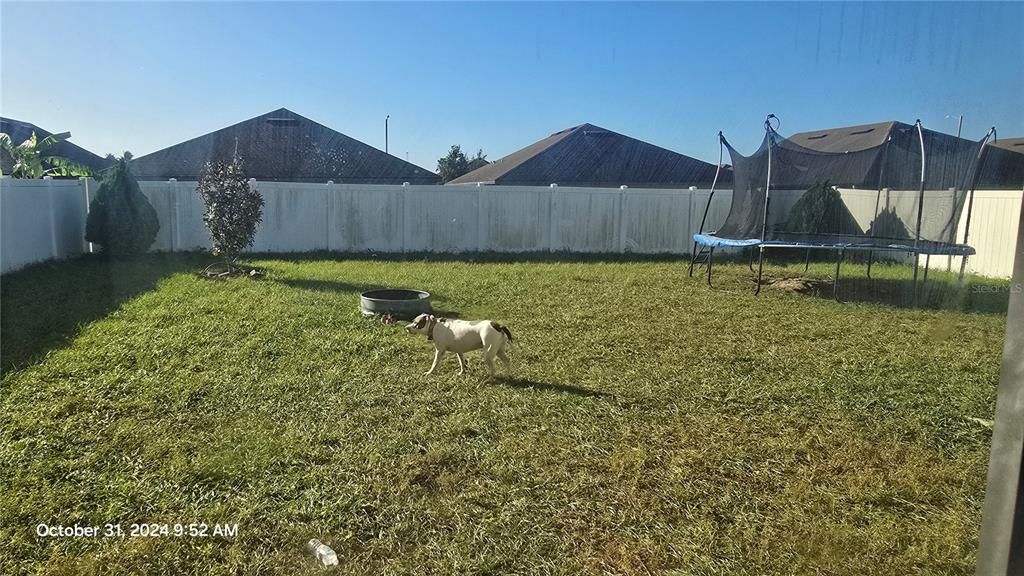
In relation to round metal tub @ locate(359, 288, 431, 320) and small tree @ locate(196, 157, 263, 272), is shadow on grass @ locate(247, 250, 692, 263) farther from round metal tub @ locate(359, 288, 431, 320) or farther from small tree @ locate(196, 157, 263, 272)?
round metal tub @ locate(359, 288, 431, 320)

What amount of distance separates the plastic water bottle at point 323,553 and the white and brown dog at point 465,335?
1.56m

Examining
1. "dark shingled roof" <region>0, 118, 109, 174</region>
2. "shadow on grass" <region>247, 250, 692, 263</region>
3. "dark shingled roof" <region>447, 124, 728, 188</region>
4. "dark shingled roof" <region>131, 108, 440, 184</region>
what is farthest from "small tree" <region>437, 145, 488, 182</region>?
"shadow on grass" <region>247, 250, 692, 263</region>

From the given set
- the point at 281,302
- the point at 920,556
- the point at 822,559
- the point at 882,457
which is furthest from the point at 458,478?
the point at 281,302

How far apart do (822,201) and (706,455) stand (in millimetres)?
7592

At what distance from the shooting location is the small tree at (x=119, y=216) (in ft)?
25.5

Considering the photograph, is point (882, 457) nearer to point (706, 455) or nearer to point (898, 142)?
point (706, 455)

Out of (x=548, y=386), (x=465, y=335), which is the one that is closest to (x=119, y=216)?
(x=465, y=335)

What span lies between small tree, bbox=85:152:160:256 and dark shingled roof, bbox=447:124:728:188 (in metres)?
7.39

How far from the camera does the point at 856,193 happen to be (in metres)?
8.20

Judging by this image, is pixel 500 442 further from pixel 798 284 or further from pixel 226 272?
pixel 226 272

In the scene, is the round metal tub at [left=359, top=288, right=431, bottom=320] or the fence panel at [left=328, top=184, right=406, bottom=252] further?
the fence panel at [left=328, top=184, right=406, bottom=252]

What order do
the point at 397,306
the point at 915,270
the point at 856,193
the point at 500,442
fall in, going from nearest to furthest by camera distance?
the point at 500,442
the point at 397,306
the point at 915,270
the point at 856,193

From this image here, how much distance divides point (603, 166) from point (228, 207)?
929 cm

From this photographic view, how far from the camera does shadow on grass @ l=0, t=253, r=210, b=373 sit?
368 centimetres
